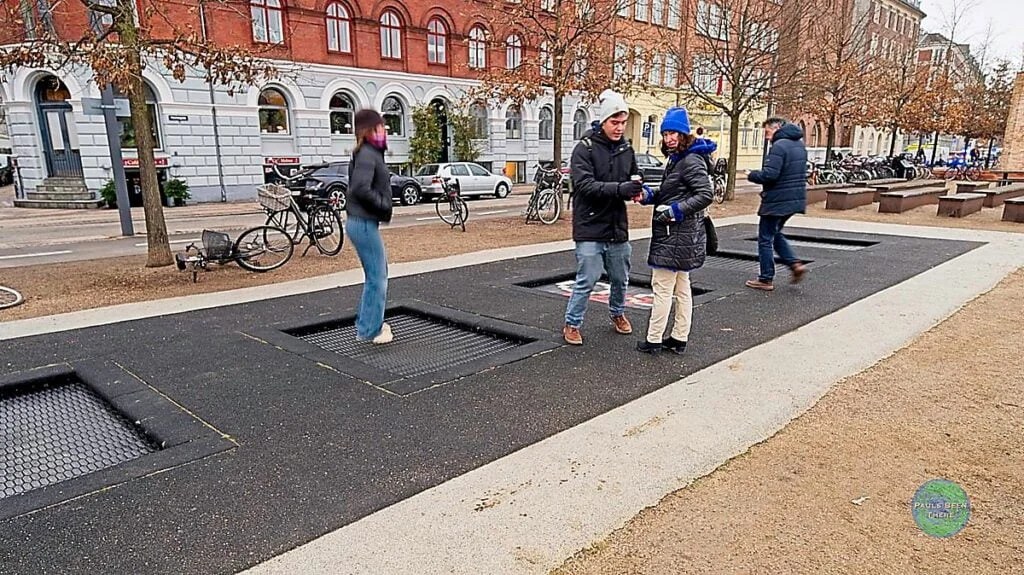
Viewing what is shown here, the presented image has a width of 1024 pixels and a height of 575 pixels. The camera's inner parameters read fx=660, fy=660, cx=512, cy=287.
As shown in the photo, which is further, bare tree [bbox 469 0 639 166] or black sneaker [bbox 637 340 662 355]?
bare tree [bbox 469 0 639 166]

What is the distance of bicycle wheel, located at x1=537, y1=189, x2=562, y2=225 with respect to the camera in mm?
14578

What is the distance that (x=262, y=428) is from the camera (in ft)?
12.4

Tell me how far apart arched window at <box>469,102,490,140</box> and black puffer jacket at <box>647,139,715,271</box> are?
26.1 metres

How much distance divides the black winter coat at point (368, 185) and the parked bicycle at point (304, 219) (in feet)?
16.8

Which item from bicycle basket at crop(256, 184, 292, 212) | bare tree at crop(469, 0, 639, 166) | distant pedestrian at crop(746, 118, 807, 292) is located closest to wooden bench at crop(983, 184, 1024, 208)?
bare tree at crop(469, 0, 639, 166)

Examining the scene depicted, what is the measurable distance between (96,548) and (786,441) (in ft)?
10.9

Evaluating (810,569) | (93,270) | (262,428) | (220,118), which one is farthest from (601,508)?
(220,118)

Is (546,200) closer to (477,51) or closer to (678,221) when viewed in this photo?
(678,221)

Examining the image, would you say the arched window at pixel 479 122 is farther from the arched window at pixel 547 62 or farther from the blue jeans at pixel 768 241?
the blue jeans at pixel 768 241

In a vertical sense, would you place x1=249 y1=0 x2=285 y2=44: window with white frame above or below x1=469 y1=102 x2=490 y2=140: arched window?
above

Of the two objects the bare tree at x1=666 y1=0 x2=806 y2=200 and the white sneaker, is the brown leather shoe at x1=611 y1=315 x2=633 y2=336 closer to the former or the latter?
the white sneaker

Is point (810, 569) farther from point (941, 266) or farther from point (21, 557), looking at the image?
point (941, 266)

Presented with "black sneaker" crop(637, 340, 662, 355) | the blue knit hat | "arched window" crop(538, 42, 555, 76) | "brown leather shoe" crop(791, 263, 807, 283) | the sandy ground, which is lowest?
the sandy ground

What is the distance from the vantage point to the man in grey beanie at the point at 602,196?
16.2 feet
